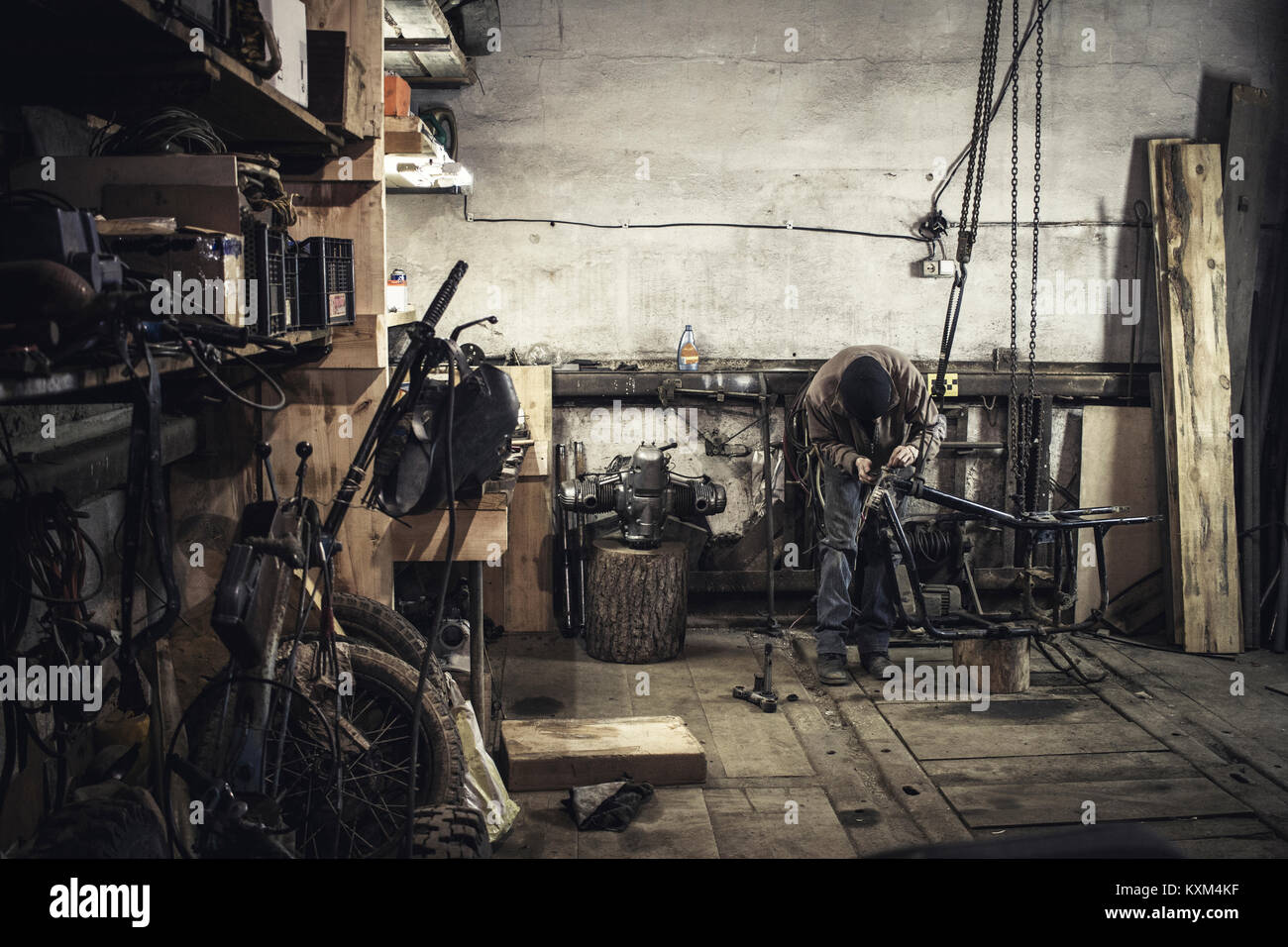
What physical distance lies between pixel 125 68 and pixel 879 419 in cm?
334

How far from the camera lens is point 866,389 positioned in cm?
435

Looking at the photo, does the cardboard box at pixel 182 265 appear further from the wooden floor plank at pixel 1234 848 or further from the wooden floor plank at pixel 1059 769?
the wooden floor plank at pixel 1234 848

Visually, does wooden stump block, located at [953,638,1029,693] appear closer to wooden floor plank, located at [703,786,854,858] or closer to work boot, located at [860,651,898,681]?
work boot, located at [860,651,898,681]

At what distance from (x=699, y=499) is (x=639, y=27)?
7.69 feet

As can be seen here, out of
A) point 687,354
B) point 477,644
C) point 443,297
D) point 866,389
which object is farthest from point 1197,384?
point 443,297

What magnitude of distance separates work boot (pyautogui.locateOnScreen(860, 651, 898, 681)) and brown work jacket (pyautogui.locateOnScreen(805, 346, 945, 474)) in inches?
34.5

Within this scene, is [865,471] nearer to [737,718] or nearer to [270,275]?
[737,718]

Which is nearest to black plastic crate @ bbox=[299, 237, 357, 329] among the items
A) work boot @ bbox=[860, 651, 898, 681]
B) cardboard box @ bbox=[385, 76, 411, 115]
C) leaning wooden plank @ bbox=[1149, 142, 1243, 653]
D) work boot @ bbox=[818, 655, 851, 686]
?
cardboard box @ bbox=[385, 76, 411, 115]

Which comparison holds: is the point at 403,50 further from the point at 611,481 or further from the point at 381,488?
the point at 381,488

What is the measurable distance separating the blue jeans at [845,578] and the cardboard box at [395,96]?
90.5 inches

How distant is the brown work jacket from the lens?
4.61 meters

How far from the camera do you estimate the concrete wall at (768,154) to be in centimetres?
527

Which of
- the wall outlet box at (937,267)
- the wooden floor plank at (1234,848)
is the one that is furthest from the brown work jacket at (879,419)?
the wooden floor plank at (1234,848)
